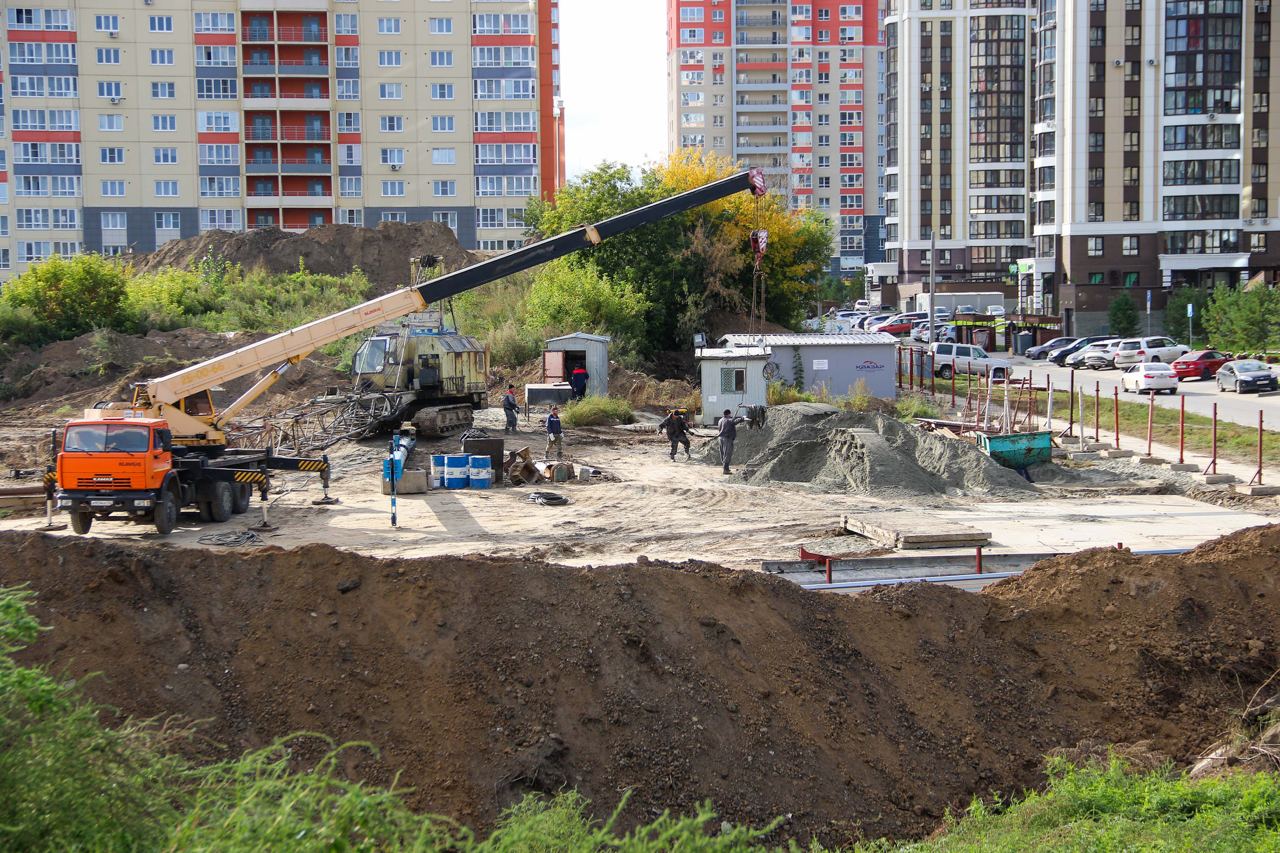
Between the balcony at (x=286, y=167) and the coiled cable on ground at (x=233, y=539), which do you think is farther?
the balcony at (x=286, y=167)

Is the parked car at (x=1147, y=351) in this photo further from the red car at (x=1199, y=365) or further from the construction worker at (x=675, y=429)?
the construction worker at (x=675, y=429)

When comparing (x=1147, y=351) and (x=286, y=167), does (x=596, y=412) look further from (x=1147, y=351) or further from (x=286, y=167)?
(x=286, y=167)

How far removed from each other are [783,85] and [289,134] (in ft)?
188

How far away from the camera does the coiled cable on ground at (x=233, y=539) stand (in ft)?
63.4

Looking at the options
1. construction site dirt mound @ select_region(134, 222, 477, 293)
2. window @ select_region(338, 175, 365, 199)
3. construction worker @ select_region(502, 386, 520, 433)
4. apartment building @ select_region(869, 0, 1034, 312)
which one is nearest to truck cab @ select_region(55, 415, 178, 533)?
construction worker @ select_region(502, 386, 520, 433)

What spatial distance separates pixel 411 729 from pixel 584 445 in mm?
20722

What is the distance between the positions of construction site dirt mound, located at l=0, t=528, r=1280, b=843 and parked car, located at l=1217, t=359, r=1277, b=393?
31398 millimetres

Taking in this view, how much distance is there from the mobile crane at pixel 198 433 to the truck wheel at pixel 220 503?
17 millimetres

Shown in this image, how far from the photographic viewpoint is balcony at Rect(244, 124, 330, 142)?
75500mm

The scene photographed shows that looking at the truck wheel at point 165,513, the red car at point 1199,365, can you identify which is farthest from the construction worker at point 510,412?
the red car at point 1199,365

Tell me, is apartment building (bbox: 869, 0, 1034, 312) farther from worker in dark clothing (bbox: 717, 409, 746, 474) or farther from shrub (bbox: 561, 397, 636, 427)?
worker in dark clothing (bbox: 717, 409, 746, 474)

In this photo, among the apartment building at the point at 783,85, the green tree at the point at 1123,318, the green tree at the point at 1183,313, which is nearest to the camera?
the green tree at the point at 1183,313

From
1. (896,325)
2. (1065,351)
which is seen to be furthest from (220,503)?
(896,325)

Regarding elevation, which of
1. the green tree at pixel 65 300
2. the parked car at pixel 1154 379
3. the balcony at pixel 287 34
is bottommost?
the parked car at pixel 1154 379
